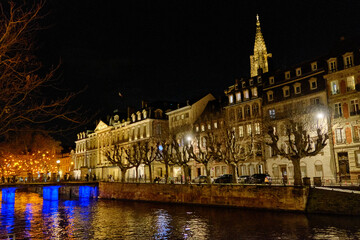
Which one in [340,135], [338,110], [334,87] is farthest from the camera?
[334,87]

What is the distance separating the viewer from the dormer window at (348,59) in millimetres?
42812

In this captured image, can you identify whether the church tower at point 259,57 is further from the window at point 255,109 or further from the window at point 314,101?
the window at point 314,101

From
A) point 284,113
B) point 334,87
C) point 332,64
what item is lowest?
point 284,113

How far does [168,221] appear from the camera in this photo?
29.4 metres

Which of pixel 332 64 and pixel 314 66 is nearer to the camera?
pixel 332 64

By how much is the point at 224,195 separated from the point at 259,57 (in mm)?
70614

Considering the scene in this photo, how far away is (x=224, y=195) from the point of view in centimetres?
3603

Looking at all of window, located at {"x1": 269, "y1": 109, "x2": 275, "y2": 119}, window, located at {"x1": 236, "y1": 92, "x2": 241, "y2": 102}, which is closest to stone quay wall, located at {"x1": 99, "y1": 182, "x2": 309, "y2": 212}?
window, located at {"x1": 269, "y1": 109, "x2": 275, "y2": 119}

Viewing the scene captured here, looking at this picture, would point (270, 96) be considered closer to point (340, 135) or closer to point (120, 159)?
point (340, 135)

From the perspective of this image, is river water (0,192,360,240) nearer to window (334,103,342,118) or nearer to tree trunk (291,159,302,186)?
tree trunk (291,159,302,186)

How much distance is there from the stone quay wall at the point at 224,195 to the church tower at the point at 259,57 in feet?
201

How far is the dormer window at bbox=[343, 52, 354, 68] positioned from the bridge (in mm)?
42161

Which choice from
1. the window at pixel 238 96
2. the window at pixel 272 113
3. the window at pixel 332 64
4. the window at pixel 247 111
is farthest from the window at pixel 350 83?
the window at pixel 238 96

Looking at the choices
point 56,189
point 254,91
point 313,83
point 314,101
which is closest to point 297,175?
point 314,101
